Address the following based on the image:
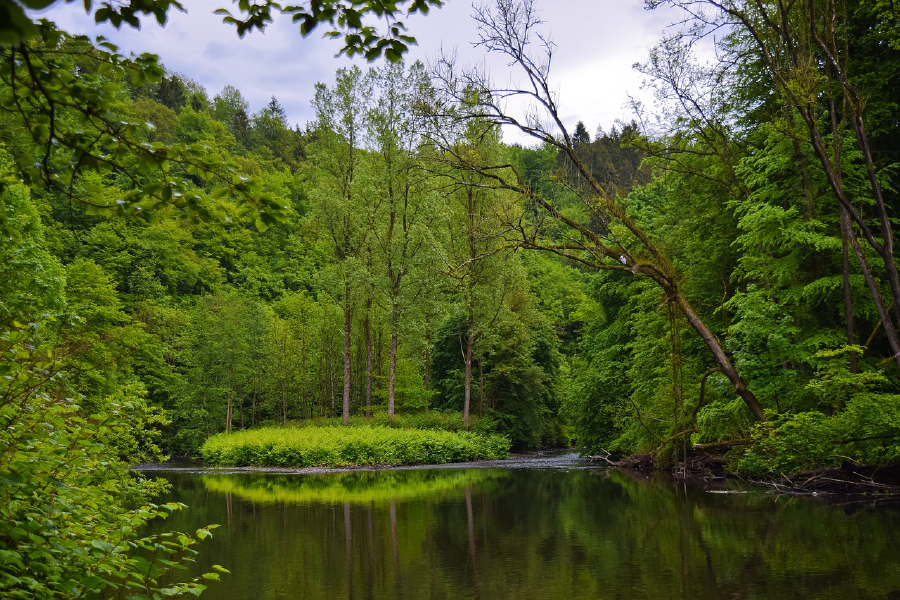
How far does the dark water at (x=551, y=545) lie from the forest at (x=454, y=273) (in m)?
1.41

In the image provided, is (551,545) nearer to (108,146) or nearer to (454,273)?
(454,273)

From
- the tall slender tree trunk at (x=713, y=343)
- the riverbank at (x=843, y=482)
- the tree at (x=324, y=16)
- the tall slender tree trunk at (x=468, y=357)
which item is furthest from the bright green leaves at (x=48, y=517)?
the tall slender tree trunk at (x=468, y=357)

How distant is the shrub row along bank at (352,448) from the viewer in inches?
1026

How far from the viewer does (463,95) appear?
1104 cm

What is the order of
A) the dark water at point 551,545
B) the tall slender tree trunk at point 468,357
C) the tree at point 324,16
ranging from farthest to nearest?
the tall slender tree trunk at point 468,357 → the dark water at point 551,545 → the tree at point 324,16

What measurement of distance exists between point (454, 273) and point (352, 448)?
1692 cm

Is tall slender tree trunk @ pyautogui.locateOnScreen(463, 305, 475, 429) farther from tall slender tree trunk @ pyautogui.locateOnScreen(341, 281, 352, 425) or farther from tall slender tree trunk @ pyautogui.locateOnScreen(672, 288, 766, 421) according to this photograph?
tall slender tree trunk @ pyautogui.locateOnScreen(672, 288, 766, 421)

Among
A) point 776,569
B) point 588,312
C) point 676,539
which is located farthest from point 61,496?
point 588,312

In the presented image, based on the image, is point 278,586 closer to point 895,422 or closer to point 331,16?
point 331,16

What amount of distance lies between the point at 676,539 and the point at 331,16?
27.3 feet

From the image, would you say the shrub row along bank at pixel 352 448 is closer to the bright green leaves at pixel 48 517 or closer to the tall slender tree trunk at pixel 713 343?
the tall slender tree trunk at pixel 713 343

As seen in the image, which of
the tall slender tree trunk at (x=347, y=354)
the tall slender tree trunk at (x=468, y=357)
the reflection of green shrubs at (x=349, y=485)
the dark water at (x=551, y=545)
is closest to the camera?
the dark water at (x=551, y=545)

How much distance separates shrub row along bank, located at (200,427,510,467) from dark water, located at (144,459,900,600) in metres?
10.3

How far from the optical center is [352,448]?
26016 mm
